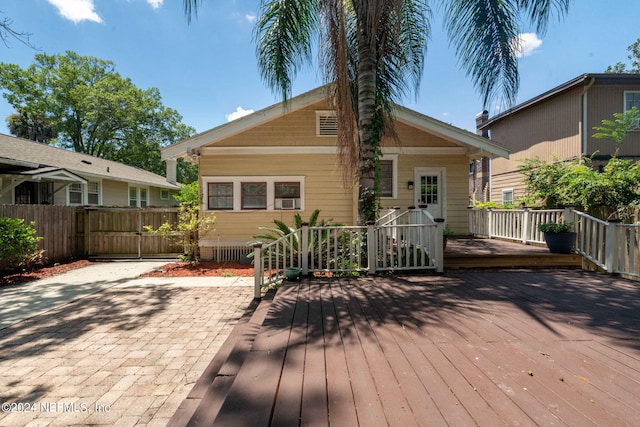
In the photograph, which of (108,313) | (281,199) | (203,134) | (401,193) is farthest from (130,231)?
(401,193)

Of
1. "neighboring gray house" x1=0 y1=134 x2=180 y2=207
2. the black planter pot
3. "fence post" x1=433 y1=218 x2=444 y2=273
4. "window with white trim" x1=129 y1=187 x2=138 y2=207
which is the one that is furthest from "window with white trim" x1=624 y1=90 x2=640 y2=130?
"window with white trim" x1=129 y1=187 x2=138 y2=207

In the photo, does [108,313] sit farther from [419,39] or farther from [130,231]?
[419,39]

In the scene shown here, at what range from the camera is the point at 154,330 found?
3752 mm

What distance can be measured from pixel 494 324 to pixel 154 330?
161 inches

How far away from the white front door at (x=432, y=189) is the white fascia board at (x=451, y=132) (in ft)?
3.54

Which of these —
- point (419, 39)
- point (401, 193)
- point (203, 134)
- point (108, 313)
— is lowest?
point (108, 313)

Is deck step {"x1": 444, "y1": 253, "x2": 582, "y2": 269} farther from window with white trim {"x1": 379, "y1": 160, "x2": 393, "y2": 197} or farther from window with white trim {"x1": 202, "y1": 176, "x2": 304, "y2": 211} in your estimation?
window with white trim {"x1": 202, "y1": 176, "x2": 304, "y2": 211}

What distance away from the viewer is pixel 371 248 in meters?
5.17

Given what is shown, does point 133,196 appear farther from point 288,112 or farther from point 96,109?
point 288,112

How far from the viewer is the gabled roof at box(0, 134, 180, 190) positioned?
8828 mm

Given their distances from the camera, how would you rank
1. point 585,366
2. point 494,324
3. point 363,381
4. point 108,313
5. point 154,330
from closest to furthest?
point 363,381 < point 585,366 < point 494,324 < point 154,330 < point 108,313

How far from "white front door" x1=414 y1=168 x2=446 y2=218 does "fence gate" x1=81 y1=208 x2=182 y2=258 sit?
26.1ft

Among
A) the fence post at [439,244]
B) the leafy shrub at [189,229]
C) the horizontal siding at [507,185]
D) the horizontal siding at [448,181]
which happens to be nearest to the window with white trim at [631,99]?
the horizontal siding at [507,185]

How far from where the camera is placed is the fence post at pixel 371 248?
5141 mm
